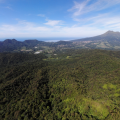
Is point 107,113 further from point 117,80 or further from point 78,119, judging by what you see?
point 117,80

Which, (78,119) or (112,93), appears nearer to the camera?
(78,119)

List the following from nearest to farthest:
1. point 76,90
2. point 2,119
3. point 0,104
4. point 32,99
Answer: point 2,119 → point 0,104 → point 32,99 → point 76,90

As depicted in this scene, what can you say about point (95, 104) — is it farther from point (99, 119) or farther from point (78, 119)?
point (78, 119)

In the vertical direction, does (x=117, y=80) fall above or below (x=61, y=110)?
above

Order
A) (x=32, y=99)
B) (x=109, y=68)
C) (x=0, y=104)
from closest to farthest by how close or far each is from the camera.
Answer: (x=0, y=104) < (x=32, y=99) < (x=109, y=68)

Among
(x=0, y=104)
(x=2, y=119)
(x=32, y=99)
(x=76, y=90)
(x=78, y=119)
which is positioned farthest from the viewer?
(x=76, y=90)

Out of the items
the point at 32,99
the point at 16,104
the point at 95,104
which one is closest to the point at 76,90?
the point at 95,104

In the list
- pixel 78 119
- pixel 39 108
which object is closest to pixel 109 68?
pixel 78 119

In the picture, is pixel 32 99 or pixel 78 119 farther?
pixel 32 99

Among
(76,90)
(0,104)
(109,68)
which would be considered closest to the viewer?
(0,104)
